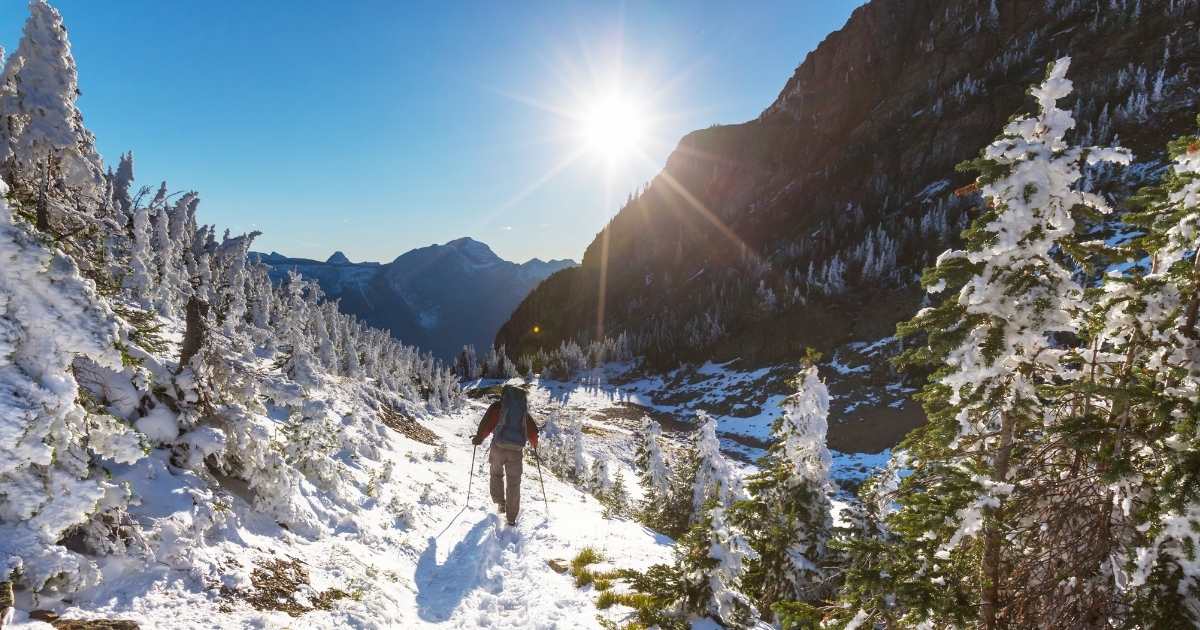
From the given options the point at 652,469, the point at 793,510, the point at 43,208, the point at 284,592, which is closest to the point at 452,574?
the point at 284,592

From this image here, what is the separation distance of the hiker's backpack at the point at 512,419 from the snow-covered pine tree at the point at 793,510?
5.22m

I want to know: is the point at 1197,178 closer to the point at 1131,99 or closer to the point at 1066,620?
the point at 1066,620

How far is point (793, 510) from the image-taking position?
13.1 meters

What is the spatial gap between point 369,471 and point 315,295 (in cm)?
6384

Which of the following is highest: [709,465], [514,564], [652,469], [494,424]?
[494,424]

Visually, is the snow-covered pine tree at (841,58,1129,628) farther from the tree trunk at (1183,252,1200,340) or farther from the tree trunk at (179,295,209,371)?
the tree trunk at (179,295,209,371)

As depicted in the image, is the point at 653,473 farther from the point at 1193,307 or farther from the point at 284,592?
the point at 1193,307

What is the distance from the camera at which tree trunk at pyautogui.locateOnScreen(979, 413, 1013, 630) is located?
4.75m

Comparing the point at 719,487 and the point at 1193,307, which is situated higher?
the point at 1193,307

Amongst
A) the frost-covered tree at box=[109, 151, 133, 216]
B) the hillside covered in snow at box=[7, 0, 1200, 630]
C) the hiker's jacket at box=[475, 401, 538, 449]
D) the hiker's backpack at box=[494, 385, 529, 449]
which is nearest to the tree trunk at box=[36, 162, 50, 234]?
the hillside covered in snow at box=[7, 0, 1200, 630]

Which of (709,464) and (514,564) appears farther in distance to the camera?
(709,464)

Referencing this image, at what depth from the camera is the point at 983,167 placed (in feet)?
16.2

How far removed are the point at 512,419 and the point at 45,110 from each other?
37.0 feet

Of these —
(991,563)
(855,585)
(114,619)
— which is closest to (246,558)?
(114,619)
